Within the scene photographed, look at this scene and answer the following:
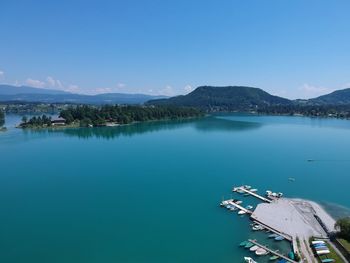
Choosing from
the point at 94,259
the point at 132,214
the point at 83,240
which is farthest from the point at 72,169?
the point at 94,259

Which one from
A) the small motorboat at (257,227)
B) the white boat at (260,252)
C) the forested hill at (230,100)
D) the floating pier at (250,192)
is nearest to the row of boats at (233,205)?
the floating pier at (250,192)

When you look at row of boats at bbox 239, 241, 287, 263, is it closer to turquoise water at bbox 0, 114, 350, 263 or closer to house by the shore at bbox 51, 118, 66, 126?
turquoise water at bbox 0, 114, 350, 263

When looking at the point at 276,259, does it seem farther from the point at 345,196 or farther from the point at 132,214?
the point at 345,196

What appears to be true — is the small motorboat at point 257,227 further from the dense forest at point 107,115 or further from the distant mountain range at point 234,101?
the distant mountain range at point 234,101

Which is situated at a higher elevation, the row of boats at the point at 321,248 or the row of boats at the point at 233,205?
the row of boats at the point at 321,248

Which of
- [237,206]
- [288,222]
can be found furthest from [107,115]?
[288,222]

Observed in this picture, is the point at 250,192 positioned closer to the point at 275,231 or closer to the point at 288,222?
the point at 288,222
